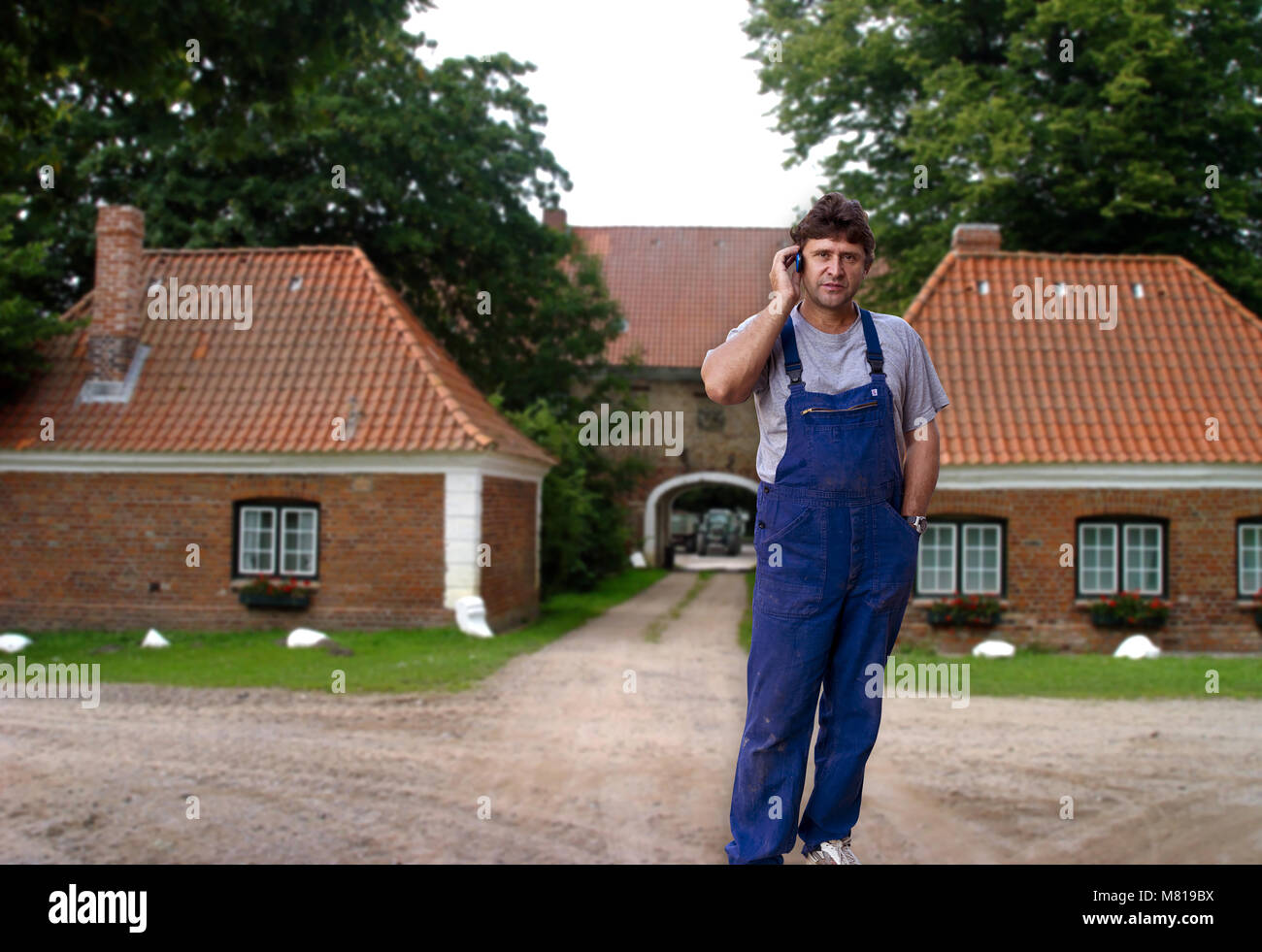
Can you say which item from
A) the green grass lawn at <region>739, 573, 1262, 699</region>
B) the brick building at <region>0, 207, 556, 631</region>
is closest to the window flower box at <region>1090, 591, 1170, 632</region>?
the green grass lawn at <region>739, 573, 1262, 699</region>

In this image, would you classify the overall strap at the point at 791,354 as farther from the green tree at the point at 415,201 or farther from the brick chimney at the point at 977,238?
the green tree at the point at 415,201

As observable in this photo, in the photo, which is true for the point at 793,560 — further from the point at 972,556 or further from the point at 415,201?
the point at 415,201

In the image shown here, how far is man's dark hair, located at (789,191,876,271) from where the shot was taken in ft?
9.84

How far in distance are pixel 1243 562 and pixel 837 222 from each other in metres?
15.8

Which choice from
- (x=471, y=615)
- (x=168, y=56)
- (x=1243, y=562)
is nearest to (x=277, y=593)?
(x=471, y=615)

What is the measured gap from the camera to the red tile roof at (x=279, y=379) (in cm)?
1681

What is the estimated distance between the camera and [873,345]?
3072 millimetres

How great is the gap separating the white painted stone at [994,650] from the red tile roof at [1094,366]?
8.40ft

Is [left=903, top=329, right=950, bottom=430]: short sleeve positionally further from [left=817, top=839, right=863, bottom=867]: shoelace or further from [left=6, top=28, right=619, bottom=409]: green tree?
[left=6, top=28, right=619, bottom=409]: green tree

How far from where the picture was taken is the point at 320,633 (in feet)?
52.8

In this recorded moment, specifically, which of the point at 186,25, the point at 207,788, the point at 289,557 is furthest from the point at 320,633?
the point at 186,25

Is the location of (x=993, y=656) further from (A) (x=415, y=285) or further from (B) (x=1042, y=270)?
(A) (x=415, y=285)

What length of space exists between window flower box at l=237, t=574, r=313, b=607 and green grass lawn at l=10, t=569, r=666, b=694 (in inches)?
15.4
